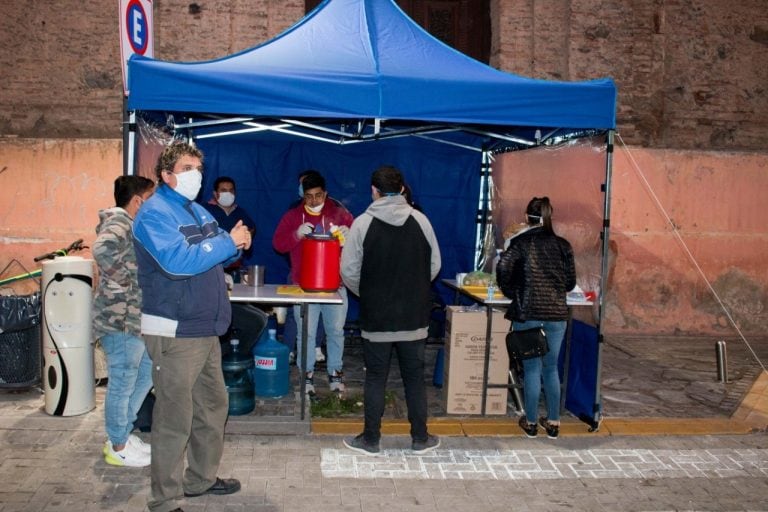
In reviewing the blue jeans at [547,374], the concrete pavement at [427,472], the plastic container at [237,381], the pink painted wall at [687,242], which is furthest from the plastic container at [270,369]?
the pink painted wall at [687,242]

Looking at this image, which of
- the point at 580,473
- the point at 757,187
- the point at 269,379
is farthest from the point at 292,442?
the point at 757,187

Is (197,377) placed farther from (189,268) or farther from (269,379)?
(269,379)

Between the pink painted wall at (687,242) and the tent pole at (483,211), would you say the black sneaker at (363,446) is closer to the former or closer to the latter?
the tent pole at (483,211)

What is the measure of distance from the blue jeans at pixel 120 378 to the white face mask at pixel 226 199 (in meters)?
2.87

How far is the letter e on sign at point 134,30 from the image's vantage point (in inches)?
211

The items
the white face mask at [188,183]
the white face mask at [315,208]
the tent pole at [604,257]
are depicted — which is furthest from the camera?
the white face mask at [315,208]

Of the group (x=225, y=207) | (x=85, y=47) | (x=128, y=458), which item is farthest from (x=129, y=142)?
(x=85, y=47)

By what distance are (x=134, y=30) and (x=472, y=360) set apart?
3.83m

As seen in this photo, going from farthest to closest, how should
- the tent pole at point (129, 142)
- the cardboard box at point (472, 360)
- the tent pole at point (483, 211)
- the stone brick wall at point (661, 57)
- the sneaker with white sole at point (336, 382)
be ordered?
the stone brick wall at point (661, 57)
the tent pole at point (483, 211)
the sneaker with white sole at point (336, 382)
the cardboard box at point (472, 360)
the tent pole at point (129, 142)

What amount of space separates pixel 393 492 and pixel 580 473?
1.39 metres

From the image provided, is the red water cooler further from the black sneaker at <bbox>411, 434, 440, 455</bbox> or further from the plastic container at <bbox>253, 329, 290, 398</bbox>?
the black sneaker at <bbox>411, 434, 440, 455</bbox>

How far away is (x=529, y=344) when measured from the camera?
543cm

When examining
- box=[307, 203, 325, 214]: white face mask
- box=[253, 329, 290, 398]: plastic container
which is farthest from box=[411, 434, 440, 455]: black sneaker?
box=[307, 203, 325, 214]: white face mask

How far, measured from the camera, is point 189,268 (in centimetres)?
377
